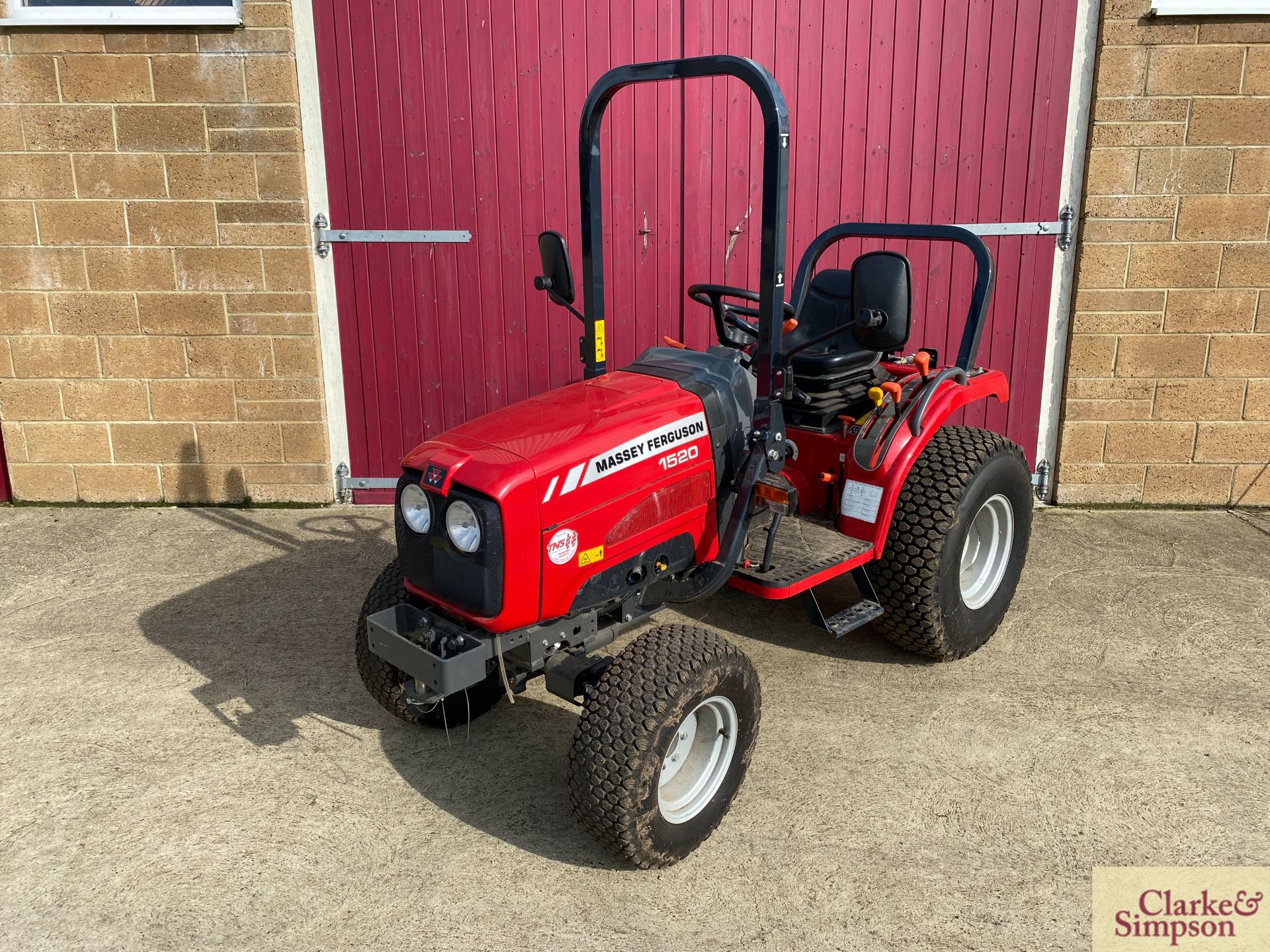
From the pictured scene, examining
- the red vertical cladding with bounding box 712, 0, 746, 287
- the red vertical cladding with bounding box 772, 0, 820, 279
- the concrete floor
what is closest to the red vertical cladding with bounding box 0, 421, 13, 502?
the concrete floor

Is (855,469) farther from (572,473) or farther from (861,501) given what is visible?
(572,473)

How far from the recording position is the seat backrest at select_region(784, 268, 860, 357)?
3953 mm

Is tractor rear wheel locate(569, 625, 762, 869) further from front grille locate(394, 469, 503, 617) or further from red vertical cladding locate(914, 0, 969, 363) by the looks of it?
red vertical cladding locate(914, 0, 969, 363)

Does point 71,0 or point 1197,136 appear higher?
point 71,0

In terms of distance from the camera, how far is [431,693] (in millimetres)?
3088

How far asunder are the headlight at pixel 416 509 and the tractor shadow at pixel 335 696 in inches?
33.5

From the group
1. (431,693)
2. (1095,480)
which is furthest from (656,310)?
(431,693)

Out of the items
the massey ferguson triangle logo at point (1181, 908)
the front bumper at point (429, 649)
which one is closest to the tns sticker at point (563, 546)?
the front bumper at point (429, 649)

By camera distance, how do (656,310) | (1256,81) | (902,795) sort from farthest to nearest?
(656,310) → (1256,81) → (902,795)

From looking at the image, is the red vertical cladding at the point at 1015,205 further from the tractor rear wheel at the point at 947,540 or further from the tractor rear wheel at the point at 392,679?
the tractor rear wheel at the point at 392,679

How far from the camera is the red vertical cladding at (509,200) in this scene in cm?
509

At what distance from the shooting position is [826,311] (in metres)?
4.02

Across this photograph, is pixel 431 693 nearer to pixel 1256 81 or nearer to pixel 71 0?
pixel 71 0

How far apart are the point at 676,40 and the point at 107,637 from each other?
3.73 m
